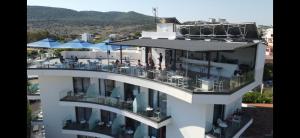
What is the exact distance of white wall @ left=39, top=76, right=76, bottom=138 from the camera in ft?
80.4

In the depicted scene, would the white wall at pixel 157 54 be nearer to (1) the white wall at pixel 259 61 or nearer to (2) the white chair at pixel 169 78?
(2) the white chair at pixel 169 78

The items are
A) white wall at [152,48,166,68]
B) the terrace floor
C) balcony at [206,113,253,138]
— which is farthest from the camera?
white wall at [152,48,166,68]

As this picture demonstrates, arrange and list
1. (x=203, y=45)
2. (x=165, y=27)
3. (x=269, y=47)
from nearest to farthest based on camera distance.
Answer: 1. (x=203, y=45)
2. (x=165, y=27)
3. (x=269, y=47)

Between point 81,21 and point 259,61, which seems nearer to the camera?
point 259,61

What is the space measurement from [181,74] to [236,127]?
213 inches

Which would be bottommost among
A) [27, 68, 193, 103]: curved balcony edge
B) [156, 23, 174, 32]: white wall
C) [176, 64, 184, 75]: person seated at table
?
[27, 68, 193, 103]: curved balcony edge

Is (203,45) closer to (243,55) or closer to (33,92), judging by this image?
(243,55)

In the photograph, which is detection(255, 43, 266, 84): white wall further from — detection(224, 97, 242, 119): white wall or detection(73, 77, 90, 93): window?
detection(73, 77, 90, 93): window

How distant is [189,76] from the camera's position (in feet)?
62.5

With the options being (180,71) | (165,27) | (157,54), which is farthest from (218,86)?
(165,27)

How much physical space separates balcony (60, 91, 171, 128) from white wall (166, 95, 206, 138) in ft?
2.13

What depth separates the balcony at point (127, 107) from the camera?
18297 mm

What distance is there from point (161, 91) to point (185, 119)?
97.5 inches

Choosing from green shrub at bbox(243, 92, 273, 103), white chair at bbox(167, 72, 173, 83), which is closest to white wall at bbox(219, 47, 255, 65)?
white chair at bbox(167, 72, 173, 83)
